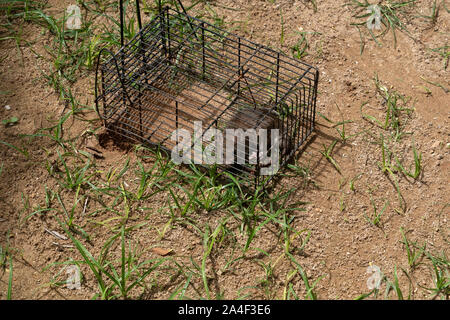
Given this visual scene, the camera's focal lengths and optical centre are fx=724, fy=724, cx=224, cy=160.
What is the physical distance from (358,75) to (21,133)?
239 cm

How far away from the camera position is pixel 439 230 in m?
4.31

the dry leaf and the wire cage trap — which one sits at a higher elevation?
the wire cage trap

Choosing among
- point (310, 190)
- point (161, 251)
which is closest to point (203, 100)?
point (310, 190)

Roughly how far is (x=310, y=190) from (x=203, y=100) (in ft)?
3.51

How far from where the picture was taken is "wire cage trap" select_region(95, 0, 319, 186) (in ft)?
15.2

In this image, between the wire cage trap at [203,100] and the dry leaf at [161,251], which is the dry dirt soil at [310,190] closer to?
the dry leaf at [161,251]

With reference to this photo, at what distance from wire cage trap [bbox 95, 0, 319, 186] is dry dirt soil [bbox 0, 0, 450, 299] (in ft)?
0.57

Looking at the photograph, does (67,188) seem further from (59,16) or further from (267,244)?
(59,16)

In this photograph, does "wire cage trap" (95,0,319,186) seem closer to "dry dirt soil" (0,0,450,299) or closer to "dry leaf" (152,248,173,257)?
"dry dirt soil" (0,0,450,299)

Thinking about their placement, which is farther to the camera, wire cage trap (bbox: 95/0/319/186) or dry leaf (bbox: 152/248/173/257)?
wire cage trap (bbox: 95/0/319/186)

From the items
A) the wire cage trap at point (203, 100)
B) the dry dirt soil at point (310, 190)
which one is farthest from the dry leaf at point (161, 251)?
the wire cage trap at point (203, 100)

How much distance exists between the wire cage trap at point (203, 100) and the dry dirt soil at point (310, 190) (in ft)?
0.57

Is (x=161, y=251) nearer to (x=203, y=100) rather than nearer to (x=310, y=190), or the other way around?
(x=310, y=190)

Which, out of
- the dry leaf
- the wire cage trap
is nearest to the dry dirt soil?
the dry leaf
